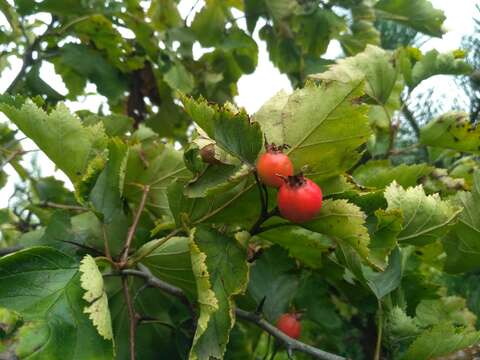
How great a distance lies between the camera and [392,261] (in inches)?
35.5

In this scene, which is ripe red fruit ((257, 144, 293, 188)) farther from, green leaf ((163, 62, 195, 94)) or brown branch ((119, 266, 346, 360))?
green leaf ((163, 62, 195, 94))

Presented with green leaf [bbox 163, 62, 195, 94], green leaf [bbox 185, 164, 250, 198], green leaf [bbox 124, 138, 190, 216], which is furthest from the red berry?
green leaf [bbox 163, 62, 195, 94]

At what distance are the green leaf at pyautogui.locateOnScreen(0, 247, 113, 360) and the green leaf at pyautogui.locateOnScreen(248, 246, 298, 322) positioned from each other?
0.38m

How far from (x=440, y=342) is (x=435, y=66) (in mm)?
704

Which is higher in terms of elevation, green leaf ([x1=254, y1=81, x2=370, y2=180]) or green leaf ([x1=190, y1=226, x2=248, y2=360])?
green leaf ([x1=254, y1=81, x2=370, y2=180])

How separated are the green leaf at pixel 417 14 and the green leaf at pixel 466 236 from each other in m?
0.89

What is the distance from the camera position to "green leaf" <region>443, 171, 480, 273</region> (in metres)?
0.93

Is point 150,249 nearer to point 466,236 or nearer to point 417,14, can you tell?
point 466,236

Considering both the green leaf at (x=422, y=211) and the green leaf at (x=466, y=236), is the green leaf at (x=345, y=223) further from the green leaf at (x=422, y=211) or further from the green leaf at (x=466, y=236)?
the green leaf at (x=466, y=236)

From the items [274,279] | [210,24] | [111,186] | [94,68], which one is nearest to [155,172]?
[111,186]

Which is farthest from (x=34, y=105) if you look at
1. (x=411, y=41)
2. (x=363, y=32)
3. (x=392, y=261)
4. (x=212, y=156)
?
(x=411, y=41)

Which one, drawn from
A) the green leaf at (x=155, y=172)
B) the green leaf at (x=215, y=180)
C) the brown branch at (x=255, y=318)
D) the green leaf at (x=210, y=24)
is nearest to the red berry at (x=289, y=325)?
the brown branch at (x=255, y=318)

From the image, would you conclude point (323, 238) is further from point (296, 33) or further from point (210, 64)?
point (210, 64)

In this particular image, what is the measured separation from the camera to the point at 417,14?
1728mm
